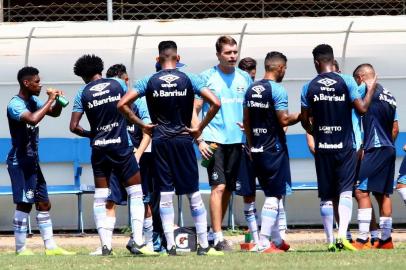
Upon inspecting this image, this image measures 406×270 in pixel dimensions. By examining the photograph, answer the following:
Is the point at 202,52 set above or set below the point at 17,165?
above

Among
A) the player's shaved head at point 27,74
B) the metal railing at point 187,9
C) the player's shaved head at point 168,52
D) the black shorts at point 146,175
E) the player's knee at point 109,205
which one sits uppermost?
the metal railing at point 187,9

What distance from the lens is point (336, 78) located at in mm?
14922

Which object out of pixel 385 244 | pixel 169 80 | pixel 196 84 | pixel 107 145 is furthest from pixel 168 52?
pixel 385 244

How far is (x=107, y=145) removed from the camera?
15.1 meters

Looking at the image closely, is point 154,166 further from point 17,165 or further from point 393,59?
point 393,59

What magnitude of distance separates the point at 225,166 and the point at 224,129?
41 centimetres

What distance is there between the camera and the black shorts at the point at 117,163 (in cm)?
1516

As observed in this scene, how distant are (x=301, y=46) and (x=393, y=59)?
1348 millimetres

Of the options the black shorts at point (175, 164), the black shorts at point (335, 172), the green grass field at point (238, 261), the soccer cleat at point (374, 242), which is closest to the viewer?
the green grass field at point (238, 261)

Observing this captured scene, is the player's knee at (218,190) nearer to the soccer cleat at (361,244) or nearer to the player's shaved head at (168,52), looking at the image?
the soccer cleat at (361,244)

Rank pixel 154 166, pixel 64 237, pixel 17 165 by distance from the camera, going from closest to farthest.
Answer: pixel 154 166 → pixel 17 165 → pixel 64 237

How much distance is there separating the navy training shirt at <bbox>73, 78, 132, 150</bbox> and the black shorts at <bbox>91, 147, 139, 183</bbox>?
6 centimetres

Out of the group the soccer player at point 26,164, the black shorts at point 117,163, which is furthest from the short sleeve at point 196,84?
the soccer player at point 26,164

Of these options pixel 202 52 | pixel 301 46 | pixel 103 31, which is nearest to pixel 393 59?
pixel 301 46
